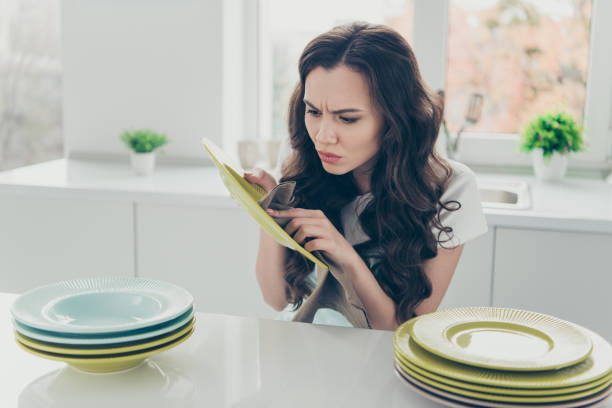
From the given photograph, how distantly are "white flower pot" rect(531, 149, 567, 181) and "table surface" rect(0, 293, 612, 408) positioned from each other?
1558mm

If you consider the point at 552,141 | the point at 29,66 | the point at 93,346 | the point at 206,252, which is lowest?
the point at 206,252

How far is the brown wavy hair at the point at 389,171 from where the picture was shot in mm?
1331

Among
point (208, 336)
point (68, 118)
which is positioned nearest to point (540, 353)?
point (208, 336)

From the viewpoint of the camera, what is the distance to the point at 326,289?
→ 131 cm

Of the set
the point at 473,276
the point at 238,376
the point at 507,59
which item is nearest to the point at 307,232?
the point at 238,376

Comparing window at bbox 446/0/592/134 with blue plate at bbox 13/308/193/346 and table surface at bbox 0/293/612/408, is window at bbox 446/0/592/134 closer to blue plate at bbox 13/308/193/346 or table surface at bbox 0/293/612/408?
table surface at bbox 0/293/612/408

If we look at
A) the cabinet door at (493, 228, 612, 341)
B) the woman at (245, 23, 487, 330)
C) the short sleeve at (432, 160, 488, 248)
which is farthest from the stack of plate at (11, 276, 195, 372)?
the cabinet door at (493, 228, 612, 341)

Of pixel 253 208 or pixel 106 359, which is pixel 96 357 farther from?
pixel 253 208

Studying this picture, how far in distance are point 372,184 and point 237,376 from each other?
0.71 m

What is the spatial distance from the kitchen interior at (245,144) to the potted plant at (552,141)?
4 cm

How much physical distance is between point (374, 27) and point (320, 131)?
9.8 inches

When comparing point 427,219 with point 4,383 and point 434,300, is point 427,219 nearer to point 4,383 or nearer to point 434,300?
point 434,300

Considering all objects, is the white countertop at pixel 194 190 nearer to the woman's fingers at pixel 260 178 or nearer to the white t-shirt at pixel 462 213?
the white t-shirt at pixel 462 213

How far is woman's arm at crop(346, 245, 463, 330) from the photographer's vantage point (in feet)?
4.34
